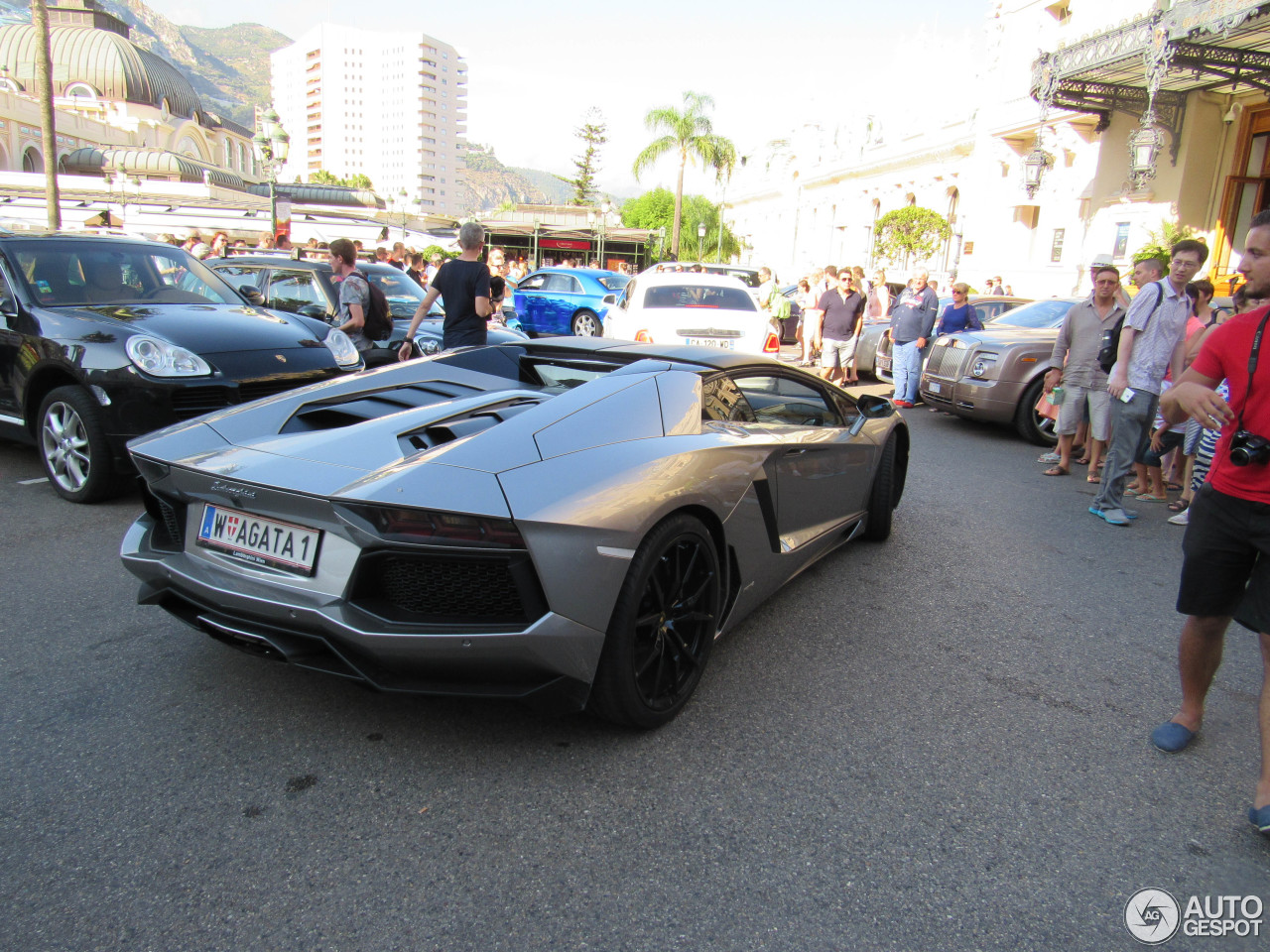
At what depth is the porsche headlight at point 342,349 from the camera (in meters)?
6.63

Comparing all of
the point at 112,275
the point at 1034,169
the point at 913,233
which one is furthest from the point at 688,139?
the point at 112,275

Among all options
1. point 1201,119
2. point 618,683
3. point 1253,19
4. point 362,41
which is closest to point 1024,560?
point 618,683

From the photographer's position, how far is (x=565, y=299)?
57.1ft

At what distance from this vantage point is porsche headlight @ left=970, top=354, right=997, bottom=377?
930 centimetres

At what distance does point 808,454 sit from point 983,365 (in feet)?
21.2

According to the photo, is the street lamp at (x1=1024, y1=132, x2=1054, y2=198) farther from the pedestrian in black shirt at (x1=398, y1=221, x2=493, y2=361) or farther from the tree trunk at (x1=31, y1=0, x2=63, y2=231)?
the tree trunk at (x1=31, y1=0, x2=63, y2=231)

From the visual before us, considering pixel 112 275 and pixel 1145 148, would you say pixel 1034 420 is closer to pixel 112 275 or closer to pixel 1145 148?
pixel 112 275

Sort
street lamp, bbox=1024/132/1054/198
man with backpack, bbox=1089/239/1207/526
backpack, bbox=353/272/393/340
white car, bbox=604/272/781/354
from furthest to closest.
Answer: street lamp, bbox=1024/132/1054/198 → white car, bbox=604/272/781/354 → backpack, bbox=353/272/393/340 → man with backpack, bbox=1089/239/1207/526

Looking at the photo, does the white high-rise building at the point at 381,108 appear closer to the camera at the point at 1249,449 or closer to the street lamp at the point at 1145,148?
the street lamp at the point at 1145,148

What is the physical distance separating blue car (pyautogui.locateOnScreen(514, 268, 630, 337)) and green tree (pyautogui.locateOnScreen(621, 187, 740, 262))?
54.5m

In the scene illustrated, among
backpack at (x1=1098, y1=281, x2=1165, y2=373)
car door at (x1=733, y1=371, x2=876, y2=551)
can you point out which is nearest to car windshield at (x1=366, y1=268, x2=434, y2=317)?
car door at (x1=733, y1=371, x2=876, y2=551)

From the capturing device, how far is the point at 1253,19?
52.4 feet

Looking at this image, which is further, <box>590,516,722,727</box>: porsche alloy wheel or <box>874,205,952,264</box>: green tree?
<box>874,205,952,264</box>: green tree

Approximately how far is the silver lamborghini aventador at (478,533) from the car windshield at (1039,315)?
322 inches
